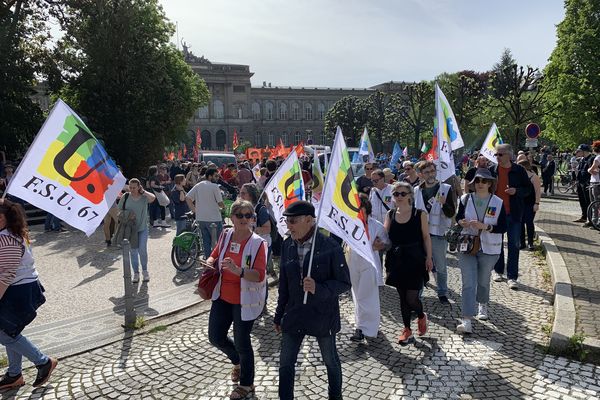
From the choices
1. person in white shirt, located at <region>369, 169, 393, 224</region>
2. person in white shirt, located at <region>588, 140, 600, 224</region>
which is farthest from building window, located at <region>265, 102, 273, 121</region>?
person in white shirt, located at <region>369, 169, 393, 224</region>

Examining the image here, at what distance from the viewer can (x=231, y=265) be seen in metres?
3.84

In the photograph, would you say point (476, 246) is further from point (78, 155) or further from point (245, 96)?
point (245, 96)

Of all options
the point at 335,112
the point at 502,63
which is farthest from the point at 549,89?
the point at 502,63

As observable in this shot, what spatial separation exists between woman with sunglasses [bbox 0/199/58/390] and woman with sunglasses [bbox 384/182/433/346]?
3495 mm

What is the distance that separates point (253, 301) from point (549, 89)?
1188 inches

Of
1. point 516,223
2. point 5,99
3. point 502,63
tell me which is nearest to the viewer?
point 516,223

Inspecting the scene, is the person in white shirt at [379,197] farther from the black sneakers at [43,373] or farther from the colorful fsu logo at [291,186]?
the black sneakers at [43,373]

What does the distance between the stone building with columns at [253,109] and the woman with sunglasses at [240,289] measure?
89.9 m

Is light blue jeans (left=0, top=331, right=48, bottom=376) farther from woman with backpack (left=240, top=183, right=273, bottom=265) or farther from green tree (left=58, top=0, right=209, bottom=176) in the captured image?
green tree (left=58, top=0, right=209, bottom=176)

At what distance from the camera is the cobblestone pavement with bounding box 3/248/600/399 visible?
4.21 metres

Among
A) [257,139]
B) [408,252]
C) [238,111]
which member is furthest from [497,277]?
[257,139]

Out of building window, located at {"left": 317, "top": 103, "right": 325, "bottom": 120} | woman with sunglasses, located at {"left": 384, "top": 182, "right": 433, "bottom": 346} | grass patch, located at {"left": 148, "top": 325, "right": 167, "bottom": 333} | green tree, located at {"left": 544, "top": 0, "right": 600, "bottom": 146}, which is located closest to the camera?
woman with sunglasses, located at {"left": 384, "top": 182, "right": 433, "bottom": 346}

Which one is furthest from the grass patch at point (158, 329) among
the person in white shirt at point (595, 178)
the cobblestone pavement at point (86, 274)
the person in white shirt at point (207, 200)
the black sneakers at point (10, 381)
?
the person in white shirt at point (595, 178)

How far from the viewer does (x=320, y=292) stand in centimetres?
346
